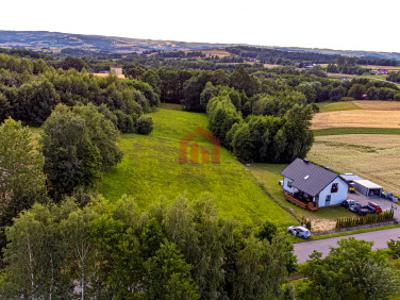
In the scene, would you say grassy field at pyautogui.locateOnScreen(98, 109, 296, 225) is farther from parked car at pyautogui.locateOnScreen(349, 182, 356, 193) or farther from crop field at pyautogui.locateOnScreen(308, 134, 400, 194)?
crop field at pyautogui.locateOnScreen(308, 134, 400, 194)

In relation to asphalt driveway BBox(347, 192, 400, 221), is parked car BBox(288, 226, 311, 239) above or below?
above

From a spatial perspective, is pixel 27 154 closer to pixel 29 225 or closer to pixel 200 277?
pixel 29 225

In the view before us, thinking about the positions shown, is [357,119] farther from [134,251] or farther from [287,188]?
[134,251]

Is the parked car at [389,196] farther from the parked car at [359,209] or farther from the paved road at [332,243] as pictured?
the paved road at [332,243]

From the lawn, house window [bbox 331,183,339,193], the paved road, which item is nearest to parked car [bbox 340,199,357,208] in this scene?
the lawn

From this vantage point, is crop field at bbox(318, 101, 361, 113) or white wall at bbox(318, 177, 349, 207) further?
crop field at bbox(318, 101, 361, 113)

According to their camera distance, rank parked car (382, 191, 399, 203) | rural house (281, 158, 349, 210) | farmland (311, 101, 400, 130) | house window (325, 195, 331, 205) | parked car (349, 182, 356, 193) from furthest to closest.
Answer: farmland (311, 101, 400, 130) < parked car (349, 182, 356, 193) < parked car (382, 191, 399, 203) < house window (325, 195, 331, 205) < rural house (281, 158, 349, 210)

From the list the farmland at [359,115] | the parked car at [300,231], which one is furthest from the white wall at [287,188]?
the farmland at [359,115]
